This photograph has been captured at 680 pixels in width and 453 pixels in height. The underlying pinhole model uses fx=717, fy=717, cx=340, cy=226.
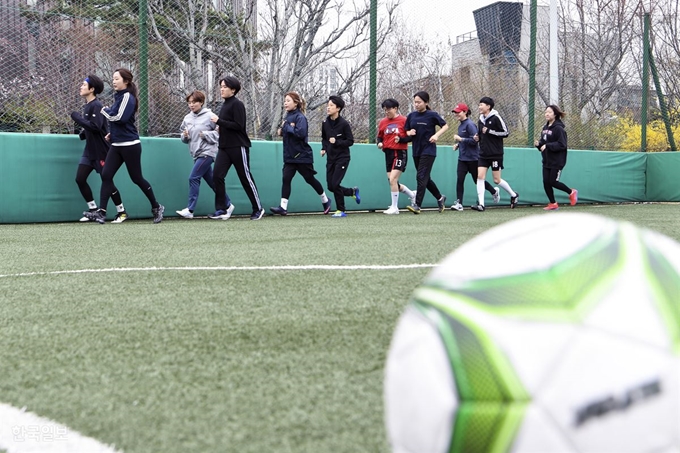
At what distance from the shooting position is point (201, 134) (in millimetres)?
9656

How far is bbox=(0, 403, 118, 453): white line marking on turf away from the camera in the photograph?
1.53m

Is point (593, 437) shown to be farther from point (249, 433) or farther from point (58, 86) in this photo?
point (58, 86)

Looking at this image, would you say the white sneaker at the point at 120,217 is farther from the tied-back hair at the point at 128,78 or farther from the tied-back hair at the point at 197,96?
the tied-back hair at the point at 197,96

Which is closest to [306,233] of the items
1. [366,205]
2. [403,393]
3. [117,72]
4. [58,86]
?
[117,72]

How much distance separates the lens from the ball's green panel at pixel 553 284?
110 centimetres

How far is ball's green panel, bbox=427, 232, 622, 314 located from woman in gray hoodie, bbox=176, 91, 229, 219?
8.76 meters

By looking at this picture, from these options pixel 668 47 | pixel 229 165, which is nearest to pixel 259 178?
pixel 229 165

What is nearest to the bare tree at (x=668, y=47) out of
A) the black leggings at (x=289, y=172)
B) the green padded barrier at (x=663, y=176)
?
the green padded barrier at (x=663, y=176)

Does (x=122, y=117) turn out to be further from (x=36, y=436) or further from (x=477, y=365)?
(x=477, y=365)

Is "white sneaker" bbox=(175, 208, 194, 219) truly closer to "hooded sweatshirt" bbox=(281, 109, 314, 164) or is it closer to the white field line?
"hooded sweatshirt" bbox=(281, 109, 314, 164)

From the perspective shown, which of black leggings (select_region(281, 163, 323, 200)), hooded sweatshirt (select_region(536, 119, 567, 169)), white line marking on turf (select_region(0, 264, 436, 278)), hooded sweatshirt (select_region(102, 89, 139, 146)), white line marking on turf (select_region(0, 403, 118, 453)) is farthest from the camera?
hooded sweatshirt (select_region(536, 119, 567, 169))

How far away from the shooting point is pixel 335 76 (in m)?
13.2

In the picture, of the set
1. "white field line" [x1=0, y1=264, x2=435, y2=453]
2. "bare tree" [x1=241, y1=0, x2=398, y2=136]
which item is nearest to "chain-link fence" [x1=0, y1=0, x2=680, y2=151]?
"bare tree" [x1=241, y1=0, x2=398, y2=136]

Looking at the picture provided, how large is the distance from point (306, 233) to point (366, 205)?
5.14 meters
